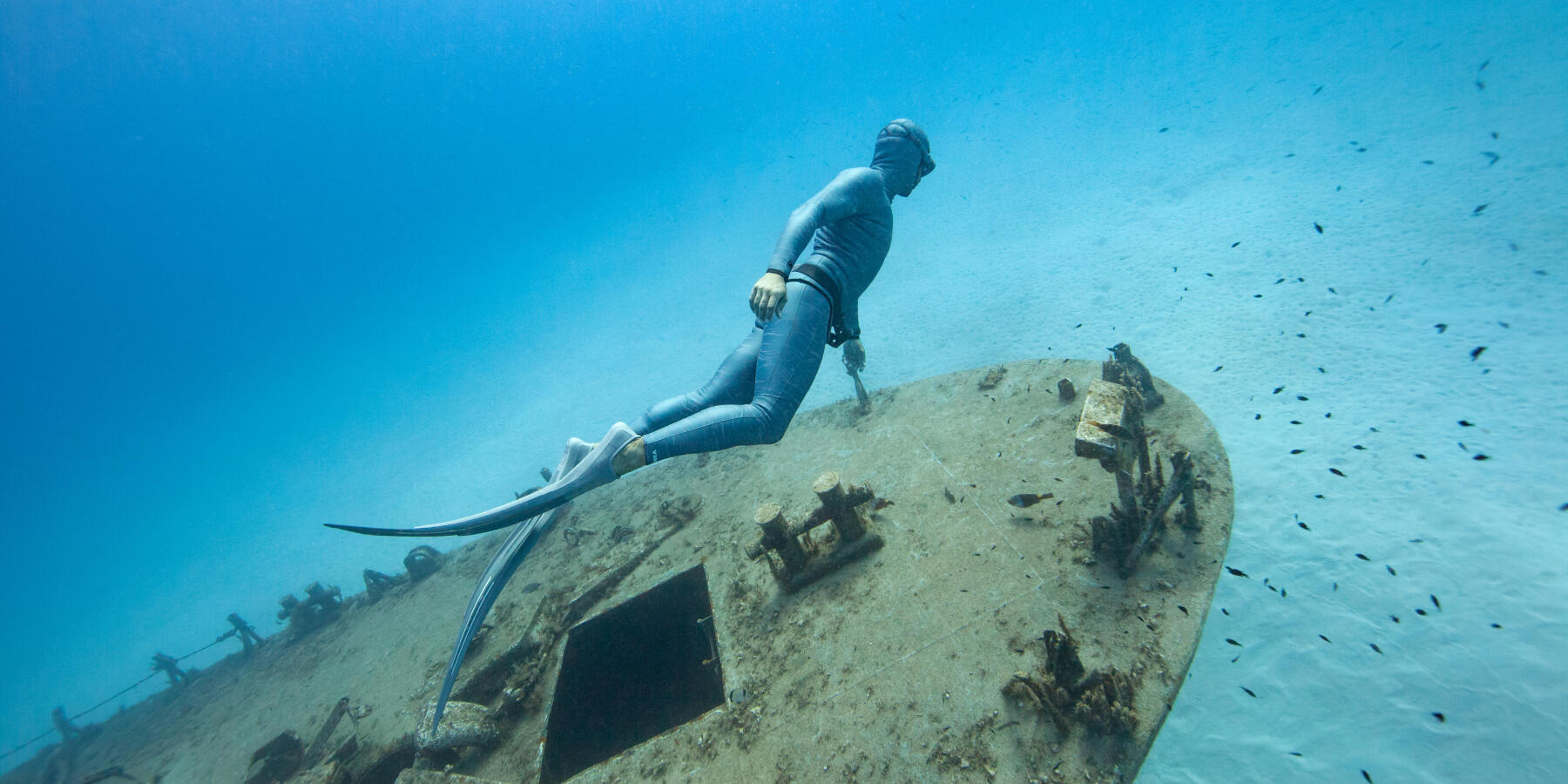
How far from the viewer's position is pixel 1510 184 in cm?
941

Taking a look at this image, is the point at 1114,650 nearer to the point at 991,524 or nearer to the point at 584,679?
the point at 991,524

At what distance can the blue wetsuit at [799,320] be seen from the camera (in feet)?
11.3

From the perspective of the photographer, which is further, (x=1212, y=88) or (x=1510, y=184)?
(x=1212, y=88)

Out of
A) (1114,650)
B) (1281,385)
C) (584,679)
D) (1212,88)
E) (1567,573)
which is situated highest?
(1212,88)

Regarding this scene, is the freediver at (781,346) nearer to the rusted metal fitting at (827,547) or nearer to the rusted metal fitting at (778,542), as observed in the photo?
the rusted metal fitting at (778,542)

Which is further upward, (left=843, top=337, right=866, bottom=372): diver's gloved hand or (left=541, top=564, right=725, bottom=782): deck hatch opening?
(left=843, top=337, right=866, bottom=372): diver's gloved hand

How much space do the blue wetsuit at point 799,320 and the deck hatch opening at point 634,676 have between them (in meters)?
2.93

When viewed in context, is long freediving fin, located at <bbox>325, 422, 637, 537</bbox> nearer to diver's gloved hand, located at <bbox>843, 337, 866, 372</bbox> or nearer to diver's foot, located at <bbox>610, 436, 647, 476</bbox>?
diver's foot, located at <bbox>610, 436, 647, 476</bbox>

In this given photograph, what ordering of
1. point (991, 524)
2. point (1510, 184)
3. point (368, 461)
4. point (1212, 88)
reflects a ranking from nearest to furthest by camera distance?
point (991, 524), point (1510, 184), point (1212, 88), point (368, 461)

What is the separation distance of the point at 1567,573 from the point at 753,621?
7.10 metres

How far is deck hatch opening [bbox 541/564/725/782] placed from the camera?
468 centimetres

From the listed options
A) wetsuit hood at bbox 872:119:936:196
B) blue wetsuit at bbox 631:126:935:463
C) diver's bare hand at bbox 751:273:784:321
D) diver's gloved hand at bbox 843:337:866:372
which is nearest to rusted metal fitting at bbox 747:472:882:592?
blue wetsuit at bbox 631:126:935:463

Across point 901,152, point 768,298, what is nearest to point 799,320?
point 768,298

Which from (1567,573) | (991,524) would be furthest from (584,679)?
(1567,573)
